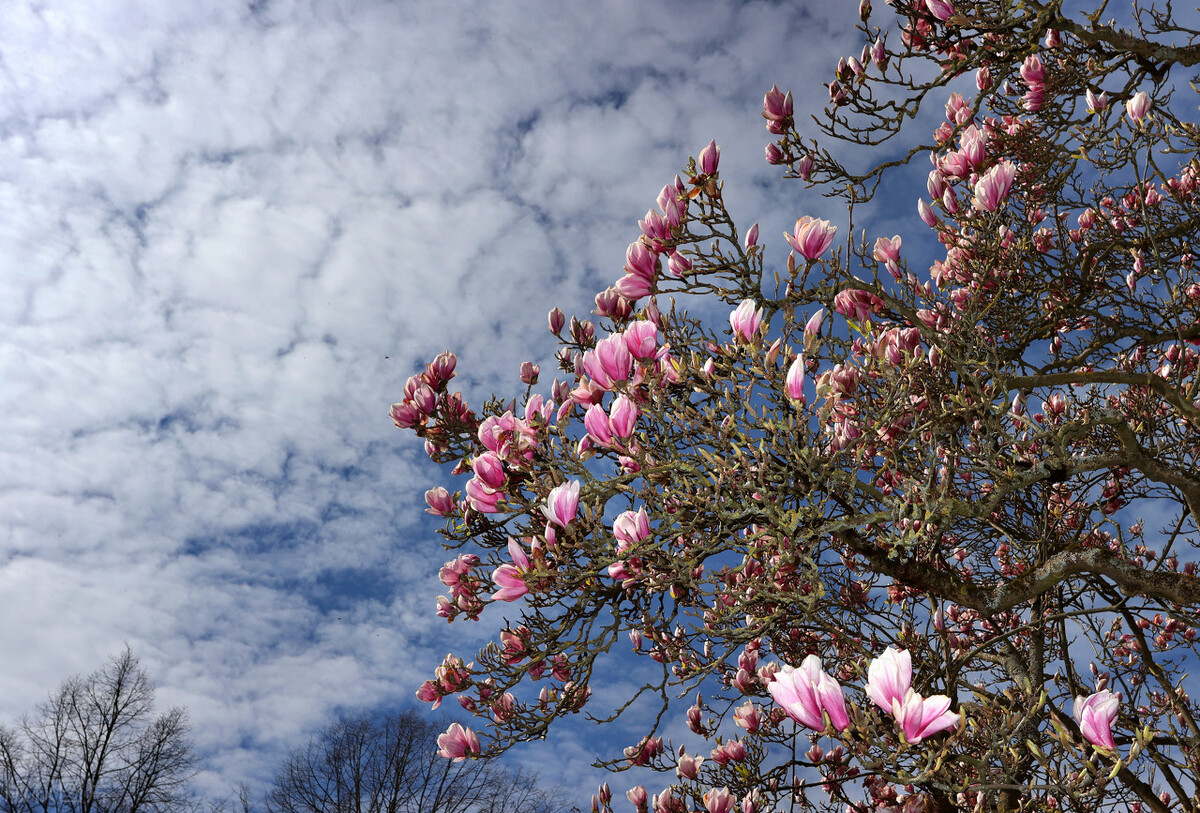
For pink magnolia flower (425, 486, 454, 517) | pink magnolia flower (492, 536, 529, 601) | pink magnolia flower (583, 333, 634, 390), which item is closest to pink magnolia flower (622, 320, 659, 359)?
pink magnolia flower (583, 333, 634, 390)

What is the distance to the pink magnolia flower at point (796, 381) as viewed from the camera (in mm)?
2570

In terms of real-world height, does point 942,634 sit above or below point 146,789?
below

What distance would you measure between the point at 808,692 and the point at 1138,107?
4390 millimetres

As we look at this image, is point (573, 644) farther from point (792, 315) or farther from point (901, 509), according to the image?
point (792, 315)

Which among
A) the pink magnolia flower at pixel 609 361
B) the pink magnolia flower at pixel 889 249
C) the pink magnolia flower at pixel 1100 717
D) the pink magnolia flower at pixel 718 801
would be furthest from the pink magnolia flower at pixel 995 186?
the pink magnolia flower at pixel 718 801

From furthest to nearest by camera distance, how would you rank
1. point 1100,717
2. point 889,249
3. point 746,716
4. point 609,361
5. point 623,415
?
point 746,716, point 889,249, point 609,361, point 623,415, point 1100,717

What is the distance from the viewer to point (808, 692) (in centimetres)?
178

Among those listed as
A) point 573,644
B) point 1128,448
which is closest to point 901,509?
point 573,644

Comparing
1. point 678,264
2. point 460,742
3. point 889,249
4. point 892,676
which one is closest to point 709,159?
point 678,264

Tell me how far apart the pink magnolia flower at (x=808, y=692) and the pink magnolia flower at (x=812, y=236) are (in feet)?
5.89

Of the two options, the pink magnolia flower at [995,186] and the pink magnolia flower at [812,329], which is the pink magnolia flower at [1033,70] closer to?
the pink magnolia flower at [995,186]

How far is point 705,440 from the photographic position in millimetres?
2982

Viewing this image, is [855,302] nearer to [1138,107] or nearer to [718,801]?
[1138,107]

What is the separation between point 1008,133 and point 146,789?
2233cm
